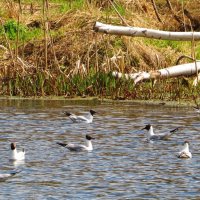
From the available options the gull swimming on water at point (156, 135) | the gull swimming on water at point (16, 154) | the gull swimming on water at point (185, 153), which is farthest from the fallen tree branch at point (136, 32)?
the gull swimming on water at point (16, 154)

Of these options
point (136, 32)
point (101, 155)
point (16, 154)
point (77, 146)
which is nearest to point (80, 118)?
point (77, 146)

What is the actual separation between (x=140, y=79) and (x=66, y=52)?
8.94 feet

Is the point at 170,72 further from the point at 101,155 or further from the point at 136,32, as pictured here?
the point at 101,155

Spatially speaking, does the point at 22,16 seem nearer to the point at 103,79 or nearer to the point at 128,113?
the point at 103,79

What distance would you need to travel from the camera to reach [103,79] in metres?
22.2

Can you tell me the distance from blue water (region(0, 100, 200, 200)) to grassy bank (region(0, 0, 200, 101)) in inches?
24.2

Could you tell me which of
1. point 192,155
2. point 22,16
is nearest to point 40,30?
point 22,16

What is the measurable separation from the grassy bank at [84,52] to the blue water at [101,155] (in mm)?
614

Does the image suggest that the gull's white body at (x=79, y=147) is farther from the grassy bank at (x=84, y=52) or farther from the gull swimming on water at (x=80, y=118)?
the grassy bank at (x=84, y=52)

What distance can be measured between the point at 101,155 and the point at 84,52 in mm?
9236

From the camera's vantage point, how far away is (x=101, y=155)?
15680 mm

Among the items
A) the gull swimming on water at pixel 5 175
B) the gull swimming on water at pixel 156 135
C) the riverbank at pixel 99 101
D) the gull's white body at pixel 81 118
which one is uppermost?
the riverbank at pixel 99 101

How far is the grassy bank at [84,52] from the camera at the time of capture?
22359mm

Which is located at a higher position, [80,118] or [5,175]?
[80,118]
